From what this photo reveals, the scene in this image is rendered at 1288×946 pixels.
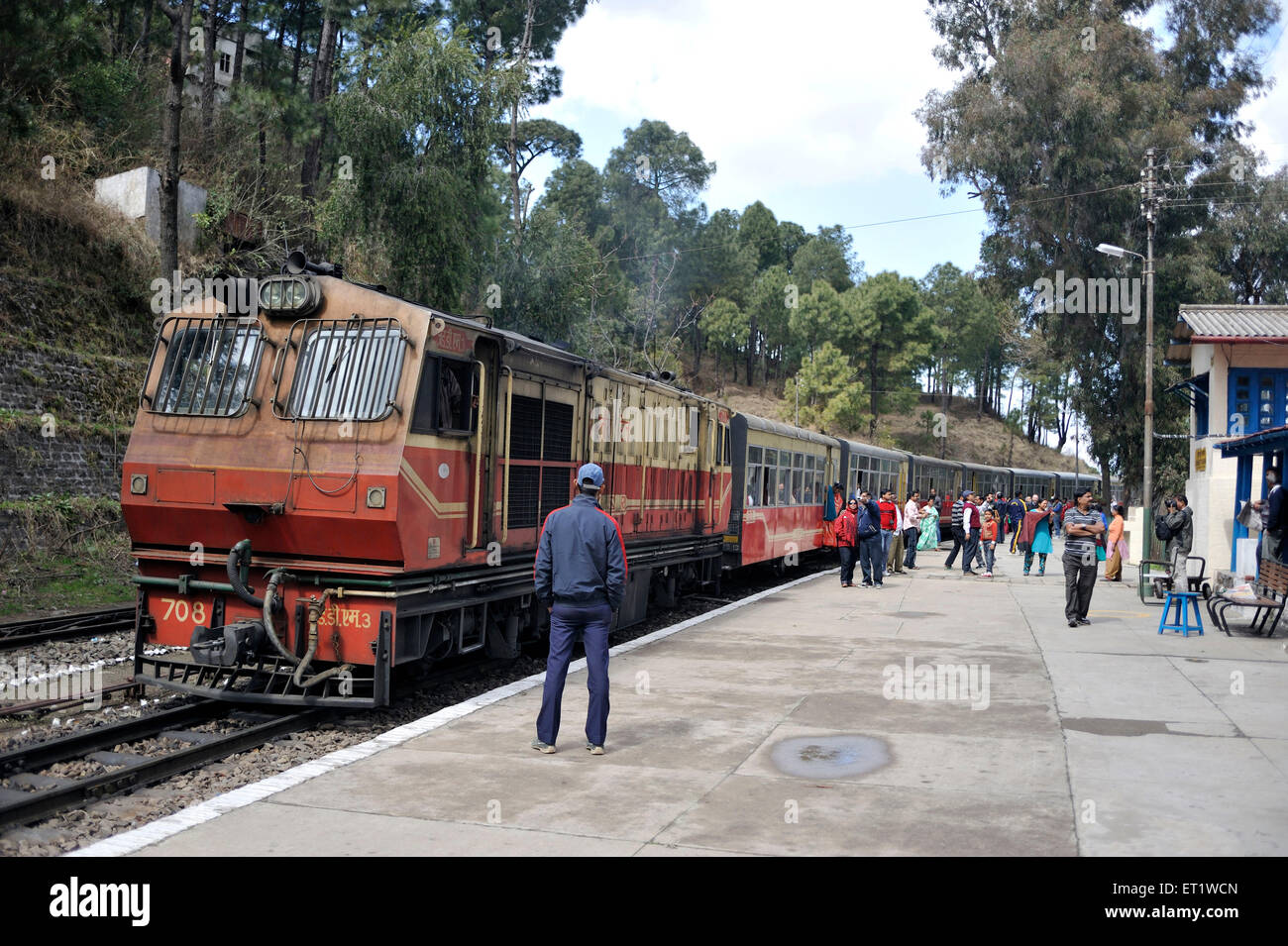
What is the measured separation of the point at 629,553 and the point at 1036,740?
6399 mm

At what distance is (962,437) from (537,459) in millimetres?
79543

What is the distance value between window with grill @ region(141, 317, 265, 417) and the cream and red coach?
0.02 metres

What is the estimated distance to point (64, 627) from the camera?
40.1 feet

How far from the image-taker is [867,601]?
17.5 meters

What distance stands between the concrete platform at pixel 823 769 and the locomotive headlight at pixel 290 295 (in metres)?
3.48

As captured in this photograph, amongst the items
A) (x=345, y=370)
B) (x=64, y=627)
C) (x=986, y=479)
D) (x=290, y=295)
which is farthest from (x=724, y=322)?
(x=345, y=370)

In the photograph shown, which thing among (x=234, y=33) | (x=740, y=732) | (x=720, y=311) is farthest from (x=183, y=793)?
(x=720, y=311)

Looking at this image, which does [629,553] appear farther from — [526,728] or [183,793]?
[183,793]

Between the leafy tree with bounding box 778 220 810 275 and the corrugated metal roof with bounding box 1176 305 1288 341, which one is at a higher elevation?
the leafy tree with bounding box 778 220 810 275

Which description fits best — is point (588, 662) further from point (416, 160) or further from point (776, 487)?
point (416, 160)

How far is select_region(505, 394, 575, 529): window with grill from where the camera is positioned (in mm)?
9822

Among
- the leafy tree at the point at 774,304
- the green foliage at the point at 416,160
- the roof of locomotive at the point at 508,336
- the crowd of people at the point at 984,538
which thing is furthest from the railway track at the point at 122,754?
the leafy tree at the point at 774,304

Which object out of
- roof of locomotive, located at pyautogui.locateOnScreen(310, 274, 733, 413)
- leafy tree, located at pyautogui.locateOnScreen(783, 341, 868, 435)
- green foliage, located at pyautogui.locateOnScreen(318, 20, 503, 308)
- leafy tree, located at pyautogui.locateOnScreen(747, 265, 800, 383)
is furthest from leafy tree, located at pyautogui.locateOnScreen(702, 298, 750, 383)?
roof of locomotive, located at pyautogui.locateOnScreen(310, 274, 733, 413)

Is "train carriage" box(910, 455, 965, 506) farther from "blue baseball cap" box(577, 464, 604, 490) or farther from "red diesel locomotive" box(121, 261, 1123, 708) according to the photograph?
"blue baseball cap" box(577, 464, 604, 490)
